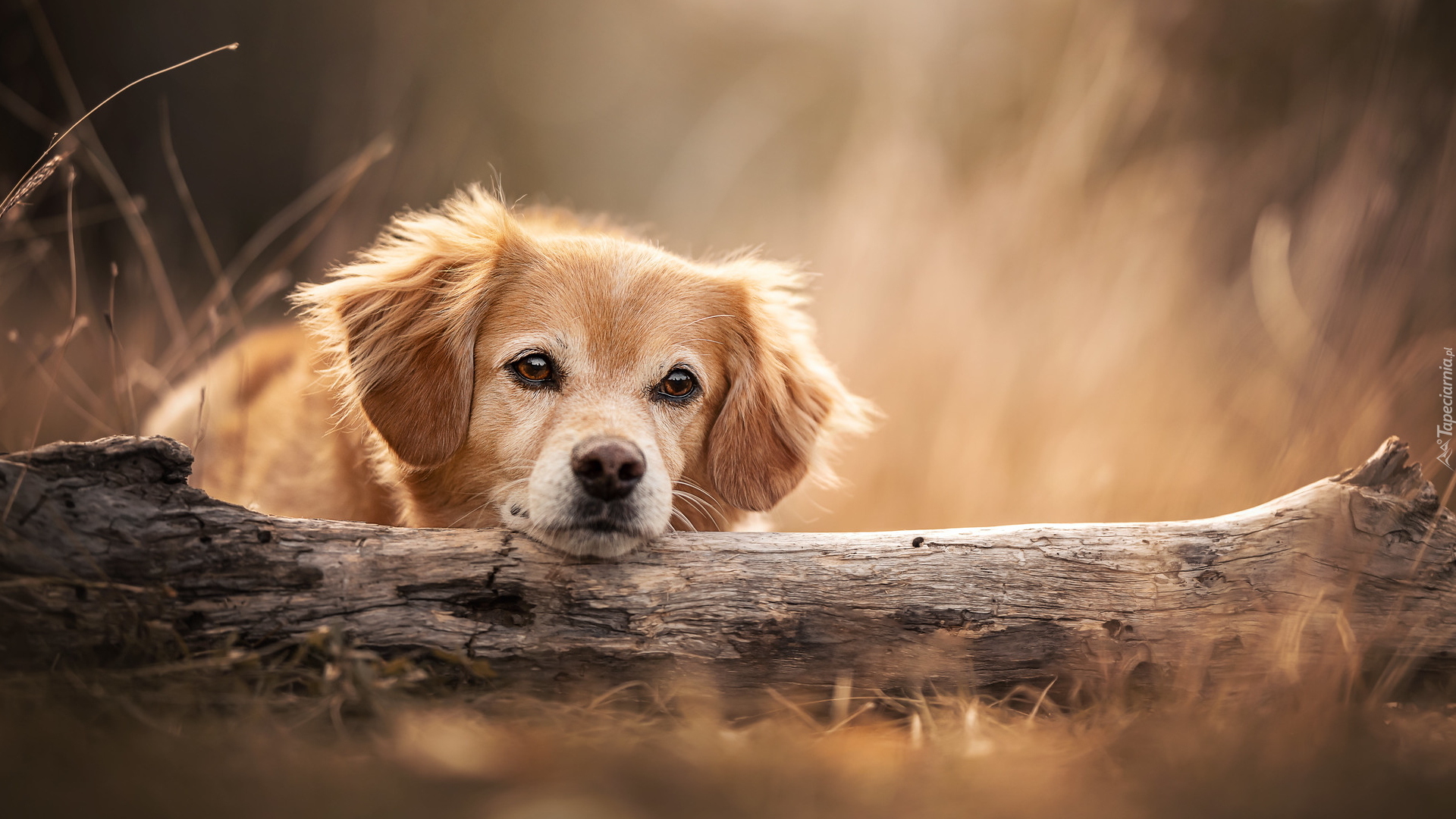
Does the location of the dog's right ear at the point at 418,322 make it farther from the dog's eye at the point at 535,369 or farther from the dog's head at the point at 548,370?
the dog's eye at the point at 535,369

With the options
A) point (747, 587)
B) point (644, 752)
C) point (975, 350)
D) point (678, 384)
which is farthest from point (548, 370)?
point (975, 350)

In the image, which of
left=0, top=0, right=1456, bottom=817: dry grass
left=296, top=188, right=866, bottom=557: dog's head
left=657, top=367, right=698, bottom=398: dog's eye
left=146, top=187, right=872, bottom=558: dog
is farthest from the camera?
left=657, top=367, right=698, bottom=398: dog's eye

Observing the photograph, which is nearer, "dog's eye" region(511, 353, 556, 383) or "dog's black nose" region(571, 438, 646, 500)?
"dog's black nose" region(571, 438, 646, 500)

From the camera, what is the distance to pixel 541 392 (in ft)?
7.25

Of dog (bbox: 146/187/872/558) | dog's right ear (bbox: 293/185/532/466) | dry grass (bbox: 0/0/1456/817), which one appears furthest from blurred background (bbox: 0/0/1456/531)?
dog (bbox: 146/187/872/558)

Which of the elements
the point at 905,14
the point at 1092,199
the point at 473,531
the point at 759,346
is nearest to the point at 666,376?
the point at 759,346

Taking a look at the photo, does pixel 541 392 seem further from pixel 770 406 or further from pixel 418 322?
pixel 770 406

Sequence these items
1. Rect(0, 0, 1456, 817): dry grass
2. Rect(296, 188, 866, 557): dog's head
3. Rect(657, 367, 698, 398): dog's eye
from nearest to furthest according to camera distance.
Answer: Rect(0, 0, 1456, 817): dry grass → Rect(296, 188, 866, 557): dog's head → Rect(657, 367, 698, 398): dog's eye

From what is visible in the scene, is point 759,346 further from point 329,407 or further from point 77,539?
point 77,539

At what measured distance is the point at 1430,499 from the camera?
5.81ft

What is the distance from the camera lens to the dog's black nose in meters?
1.82

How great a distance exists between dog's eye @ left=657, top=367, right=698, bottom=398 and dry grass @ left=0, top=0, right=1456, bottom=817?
3.21ft

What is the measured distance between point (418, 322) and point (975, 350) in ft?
10.00

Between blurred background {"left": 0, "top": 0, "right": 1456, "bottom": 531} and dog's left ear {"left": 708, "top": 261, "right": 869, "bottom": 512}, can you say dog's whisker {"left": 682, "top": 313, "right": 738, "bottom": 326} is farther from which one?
blurred background {"left": 0, "top": 0, "right": 1456, "bottom": 531}
